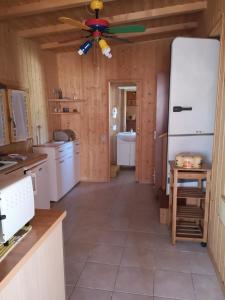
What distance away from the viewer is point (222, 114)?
7.36ft

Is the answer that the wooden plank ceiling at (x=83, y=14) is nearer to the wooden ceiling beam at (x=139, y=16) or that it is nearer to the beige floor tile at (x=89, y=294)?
the wooden ceiling beam at (x=139, y=16)

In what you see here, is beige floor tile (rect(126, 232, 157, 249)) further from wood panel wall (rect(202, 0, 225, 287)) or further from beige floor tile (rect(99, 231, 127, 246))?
wood panel wall (rect(202, 0, 225, 287))

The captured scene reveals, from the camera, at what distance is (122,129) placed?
23.1 feet

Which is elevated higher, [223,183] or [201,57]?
[201,57]

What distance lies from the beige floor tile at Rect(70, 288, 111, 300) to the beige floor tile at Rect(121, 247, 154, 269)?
1.38ft

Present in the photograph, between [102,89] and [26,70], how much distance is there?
1551 mm

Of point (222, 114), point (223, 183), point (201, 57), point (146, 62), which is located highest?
point (146, 62)

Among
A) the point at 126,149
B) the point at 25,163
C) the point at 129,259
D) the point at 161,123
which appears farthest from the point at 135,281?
the point at 126,149

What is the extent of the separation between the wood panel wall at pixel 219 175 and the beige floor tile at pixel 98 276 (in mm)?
965

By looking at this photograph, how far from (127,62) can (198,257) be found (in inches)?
141

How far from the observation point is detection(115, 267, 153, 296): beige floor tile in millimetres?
2061

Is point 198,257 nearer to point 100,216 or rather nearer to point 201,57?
point 100,216

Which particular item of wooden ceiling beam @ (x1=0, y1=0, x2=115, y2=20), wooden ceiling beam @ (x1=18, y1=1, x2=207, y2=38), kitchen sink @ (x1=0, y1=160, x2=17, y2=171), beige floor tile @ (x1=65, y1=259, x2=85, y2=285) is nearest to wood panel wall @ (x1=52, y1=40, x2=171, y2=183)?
wooden ceiling beam @ (x1=18, y1=1, x2=207, y2=38)

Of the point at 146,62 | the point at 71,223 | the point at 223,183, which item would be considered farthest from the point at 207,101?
the point at 71,223
